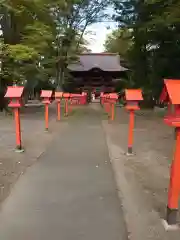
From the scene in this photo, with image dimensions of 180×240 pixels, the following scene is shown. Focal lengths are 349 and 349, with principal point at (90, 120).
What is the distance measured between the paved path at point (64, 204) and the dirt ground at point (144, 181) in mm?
173

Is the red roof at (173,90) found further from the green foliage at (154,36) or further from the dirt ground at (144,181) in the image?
the green foliage at (154,36)

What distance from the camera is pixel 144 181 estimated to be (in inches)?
222

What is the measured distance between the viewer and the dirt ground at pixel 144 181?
380cm

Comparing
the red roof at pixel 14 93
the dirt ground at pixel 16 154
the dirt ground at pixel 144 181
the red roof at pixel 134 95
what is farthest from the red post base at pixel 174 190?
the red roof at pixel 14 93

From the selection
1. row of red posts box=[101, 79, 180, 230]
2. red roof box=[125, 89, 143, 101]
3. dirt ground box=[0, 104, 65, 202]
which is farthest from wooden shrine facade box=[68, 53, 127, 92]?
row of red posts box=[101, 79, 180, 230]

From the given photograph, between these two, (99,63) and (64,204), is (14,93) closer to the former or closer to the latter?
(64,204)

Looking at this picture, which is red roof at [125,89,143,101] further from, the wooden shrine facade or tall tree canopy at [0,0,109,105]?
the wooden shrine facade

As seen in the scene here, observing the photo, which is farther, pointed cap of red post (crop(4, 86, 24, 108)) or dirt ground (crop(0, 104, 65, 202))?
pointed cap of red post (crop(4, 86, 24, 108))

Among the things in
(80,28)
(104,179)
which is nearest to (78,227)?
(104,179)

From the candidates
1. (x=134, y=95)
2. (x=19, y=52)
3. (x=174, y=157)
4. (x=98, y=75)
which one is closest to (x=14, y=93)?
(x=134, y=95)

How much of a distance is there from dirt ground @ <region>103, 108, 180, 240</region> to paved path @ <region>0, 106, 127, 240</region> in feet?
0.57

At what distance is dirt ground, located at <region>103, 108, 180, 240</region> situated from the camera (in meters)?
3.80

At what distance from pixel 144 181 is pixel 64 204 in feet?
5.65

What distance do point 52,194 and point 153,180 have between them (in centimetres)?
179
